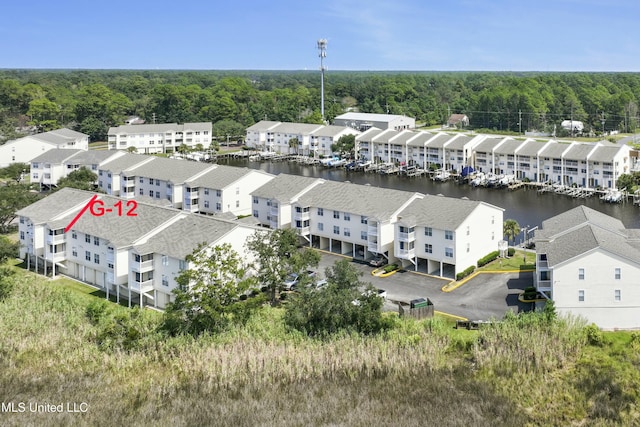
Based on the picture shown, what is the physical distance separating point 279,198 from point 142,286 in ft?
36.1

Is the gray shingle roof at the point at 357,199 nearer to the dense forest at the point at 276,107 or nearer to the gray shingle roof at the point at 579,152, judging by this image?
the gray shingle roof at the point at 579,152

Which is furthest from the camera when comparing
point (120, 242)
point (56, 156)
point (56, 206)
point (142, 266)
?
point (56, 156)

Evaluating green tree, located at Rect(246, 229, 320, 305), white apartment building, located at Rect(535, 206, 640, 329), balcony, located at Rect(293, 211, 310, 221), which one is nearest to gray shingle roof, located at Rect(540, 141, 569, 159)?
balcony, located at Rect(293, 211, 310, 221)

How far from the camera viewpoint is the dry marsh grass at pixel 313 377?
16984 mm

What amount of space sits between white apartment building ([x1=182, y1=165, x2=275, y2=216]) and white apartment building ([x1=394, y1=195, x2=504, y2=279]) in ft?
42.5

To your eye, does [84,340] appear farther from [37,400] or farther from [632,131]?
[632,131]

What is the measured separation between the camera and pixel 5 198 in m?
35.6

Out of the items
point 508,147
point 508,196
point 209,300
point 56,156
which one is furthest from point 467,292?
point 56,156

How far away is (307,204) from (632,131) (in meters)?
63.1

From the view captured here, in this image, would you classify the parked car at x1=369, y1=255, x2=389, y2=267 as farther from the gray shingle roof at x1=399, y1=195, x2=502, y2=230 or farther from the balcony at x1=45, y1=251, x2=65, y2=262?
the balcony at x1=45, y1=251, x2=65, y2=262

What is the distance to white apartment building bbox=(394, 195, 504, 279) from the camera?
2791cm

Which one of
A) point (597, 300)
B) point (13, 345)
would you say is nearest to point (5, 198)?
point (13, 345)

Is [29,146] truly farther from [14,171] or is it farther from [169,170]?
[169,170]

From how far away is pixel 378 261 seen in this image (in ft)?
97.6
